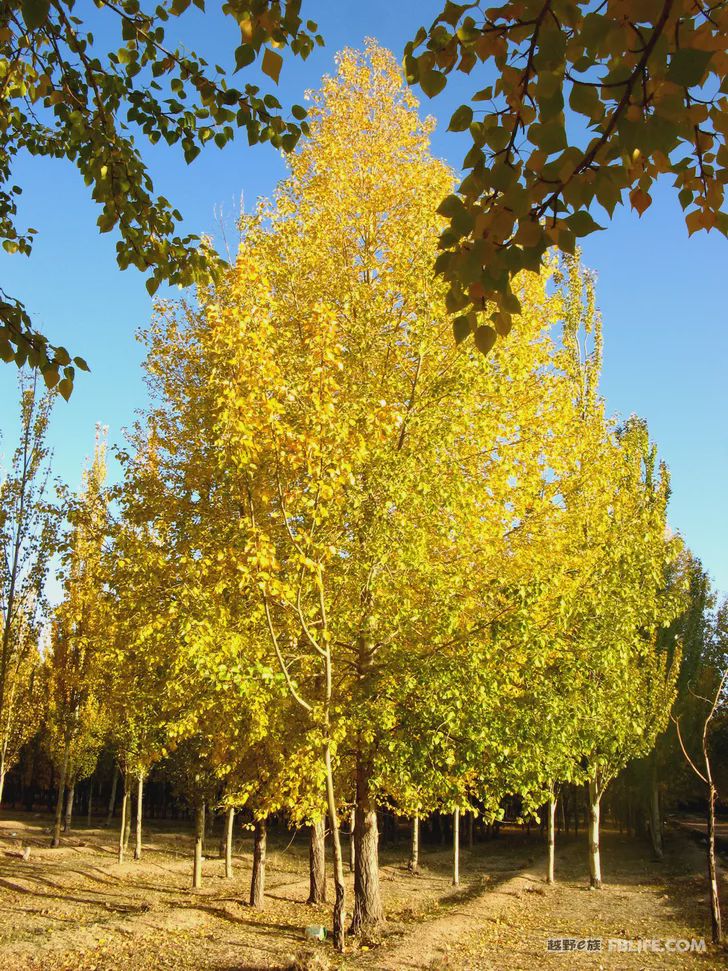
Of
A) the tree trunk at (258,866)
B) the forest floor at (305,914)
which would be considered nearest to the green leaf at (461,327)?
the forest floor at (305,914)

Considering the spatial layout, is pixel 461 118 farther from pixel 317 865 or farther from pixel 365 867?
pixel 317 865

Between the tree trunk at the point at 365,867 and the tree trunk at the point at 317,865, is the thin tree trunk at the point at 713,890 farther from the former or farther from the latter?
the tree trunk at the point at 317,865

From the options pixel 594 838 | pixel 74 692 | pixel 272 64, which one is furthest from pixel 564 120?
pixel 74 692

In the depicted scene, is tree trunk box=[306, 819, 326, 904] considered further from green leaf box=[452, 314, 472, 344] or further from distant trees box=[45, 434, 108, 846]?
green leaf box=[452, 314, 472, 344]

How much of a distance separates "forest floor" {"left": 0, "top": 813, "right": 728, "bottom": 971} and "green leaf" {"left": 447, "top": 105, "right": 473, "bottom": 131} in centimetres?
792

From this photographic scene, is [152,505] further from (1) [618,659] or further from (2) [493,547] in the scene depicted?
(1) [618,659]

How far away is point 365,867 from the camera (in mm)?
9773

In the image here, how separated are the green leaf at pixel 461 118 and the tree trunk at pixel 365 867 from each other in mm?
8643

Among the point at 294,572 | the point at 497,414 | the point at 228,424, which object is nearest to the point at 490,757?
the point at 294,572

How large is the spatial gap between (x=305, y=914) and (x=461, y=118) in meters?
14.7

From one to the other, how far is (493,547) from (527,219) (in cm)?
668

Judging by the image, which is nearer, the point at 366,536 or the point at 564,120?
the point at 564,120

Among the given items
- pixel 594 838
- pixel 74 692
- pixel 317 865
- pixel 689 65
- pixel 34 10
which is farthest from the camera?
pixel 74 692

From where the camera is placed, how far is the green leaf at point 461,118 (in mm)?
1943
